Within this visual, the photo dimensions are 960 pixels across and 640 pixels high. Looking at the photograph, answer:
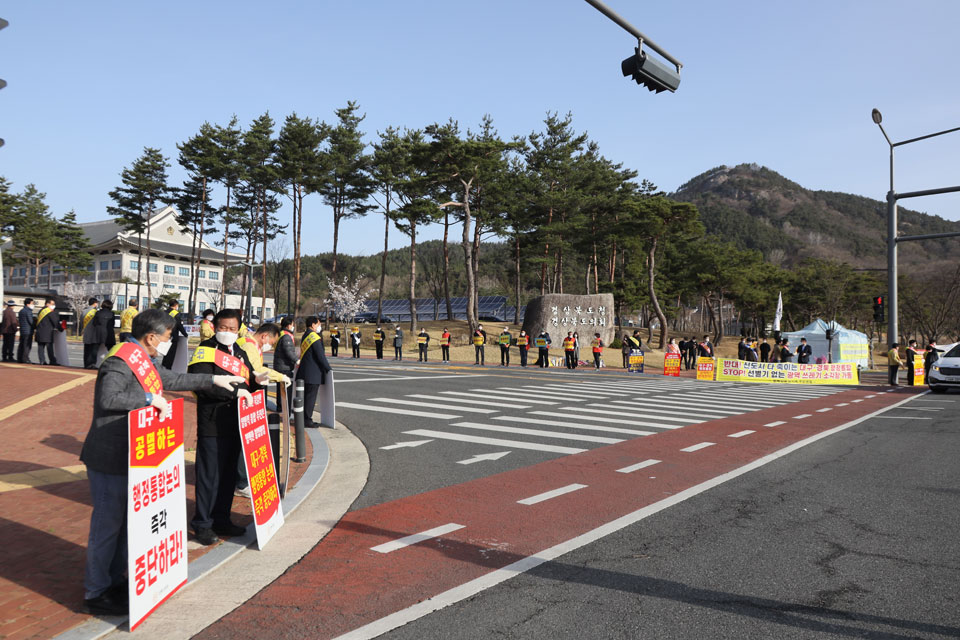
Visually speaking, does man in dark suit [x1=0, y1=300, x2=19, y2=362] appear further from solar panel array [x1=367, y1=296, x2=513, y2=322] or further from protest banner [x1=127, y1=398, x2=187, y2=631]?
solar panel array [x1=367, y1=296, x2=513, y2=322]

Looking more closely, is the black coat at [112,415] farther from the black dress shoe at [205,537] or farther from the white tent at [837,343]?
the white tent at [837,343]

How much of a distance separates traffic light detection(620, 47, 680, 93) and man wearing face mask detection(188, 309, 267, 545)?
6.03 m

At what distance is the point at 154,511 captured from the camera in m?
3.75

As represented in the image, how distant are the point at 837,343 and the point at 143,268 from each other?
6931 centimetres

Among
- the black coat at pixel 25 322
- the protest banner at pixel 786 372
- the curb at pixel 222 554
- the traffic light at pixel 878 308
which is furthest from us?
the traffic light at pixel 878 308

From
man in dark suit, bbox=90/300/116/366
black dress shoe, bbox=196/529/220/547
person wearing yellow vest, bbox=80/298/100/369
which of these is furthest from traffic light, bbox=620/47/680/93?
person wearing yellow vest, bbox=80/298/100/369

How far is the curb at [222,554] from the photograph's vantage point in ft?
11.3

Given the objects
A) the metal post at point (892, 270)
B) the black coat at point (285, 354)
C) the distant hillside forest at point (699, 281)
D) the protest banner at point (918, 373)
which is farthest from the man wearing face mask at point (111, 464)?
the distant hillside forest at point (699, 281)

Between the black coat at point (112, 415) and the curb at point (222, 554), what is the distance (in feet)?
2.60

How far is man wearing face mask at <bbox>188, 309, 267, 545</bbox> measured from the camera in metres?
4.88

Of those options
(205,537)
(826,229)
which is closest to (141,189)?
(205,537)

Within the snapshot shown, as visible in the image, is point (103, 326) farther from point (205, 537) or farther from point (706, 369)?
point (706, 369)

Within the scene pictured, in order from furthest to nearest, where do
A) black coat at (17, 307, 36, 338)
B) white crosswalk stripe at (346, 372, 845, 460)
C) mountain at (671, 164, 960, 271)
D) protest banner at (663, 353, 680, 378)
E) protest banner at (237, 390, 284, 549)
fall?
mountain at (671, 164, 960, 271), protest banner at (663, 353, 680, 378), black coat at (17, 307, 36, 338), white crosswalk stripe at (346, 372, 845, 460), protest banner at (237, 390, 284, 549)

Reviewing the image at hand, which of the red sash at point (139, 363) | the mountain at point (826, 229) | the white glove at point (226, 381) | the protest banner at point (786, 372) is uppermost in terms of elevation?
the mountain at point (826, 229)
